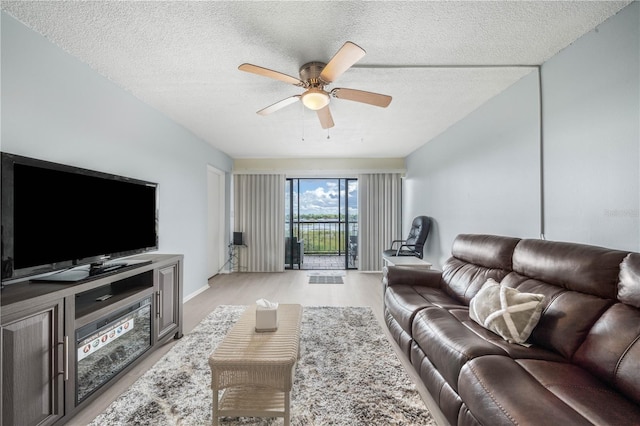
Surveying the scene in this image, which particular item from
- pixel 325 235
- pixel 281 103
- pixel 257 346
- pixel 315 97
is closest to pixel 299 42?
pixel 315 97

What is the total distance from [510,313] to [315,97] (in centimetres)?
200

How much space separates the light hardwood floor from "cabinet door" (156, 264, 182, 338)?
0.58 ft

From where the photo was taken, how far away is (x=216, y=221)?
16.7ft

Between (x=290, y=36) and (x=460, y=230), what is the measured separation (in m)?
2.99

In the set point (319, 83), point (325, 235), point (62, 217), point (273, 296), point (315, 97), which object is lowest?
point (273, 296)

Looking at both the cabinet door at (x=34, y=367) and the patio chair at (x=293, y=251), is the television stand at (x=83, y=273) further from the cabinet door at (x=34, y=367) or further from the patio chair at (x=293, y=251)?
the patio chair at (x=293, y=251)

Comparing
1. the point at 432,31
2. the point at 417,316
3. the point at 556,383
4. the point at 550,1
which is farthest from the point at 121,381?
the point at 550,1

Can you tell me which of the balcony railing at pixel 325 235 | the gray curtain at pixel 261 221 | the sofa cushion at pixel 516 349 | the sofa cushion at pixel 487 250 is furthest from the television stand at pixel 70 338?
the balcony railing at pixel 325 235

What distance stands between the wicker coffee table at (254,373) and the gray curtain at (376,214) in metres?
3.93

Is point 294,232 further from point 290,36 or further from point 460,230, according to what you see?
point 290,36

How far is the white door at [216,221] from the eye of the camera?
4.85 m

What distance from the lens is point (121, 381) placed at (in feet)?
6.14

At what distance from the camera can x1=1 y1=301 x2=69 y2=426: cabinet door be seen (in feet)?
3.98

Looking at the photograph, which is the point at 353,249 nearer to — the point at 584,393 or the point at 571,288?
the point at 571,288
